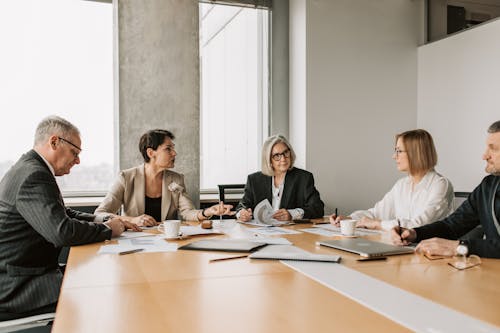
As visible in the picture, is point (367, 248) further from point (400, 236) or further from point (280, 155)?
point (280, 155)

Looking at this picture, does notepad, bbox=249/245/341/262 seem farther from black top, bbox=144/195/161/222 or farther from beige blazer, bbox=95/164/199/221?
black top, bbox=144/195/161/222

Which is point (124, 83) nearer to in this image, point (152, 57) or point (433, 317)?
point (152, 57)

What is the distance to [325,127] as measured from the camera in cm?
459

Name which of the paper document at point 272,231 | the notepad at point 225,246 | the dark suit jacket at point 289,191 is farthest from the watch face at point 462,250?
the dark suit jacket at point 289,191

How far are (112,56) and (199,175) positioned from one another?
58.8 inches

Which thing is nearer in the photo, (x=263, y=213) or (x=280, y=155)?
(x=263, y=213)

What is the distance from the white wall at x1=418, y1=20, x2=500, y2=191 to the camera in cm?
405

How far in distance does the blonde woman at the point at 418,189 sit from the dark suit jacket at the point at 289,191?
0.53 meters

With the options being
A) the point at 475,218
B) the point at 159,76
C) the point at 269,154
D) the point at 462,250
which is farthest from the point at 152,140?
the point at 462,250

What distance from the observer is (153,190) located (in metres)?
3.29

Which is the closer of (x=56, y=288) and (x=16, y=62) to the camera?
(x=56, y=288)

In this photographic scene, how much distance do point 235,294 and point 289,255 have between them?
484 millimetres

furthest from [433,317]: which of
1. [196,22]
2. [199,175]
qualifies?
[196,22]

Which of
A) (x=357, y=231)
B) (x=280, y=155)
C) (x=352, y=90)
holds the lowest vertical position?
(x=357, y=231)
